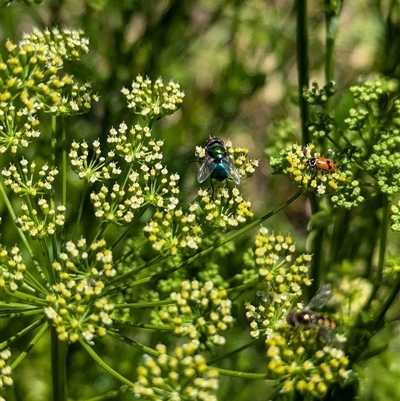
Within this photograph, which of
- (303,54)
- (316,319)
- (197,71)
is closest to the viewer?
(316,319)

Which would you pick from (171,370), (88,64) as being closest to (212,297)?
(171,370)

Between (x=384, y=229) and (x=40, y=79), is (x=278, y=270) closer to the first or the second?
(x=384, y=229)

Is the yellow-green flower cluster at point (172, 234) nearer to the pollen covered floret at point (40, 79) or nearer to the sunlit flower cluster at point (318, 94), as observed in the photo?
the pollen covered floret at point (40, 79)

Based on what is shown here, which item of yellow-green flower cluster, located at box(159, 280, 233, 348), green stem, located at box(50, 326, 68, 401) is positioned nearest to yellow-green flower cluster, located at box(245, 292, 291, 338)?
yellow-green flower cluster, located at box(159, 280, 233, 348)

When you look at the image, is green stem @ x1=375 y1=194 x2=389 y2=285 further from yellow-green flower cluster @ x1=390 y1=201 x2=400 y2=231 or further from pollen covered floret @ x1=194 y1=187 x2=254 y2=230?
pollen covered floret @ x1=194 y1=187 x2=254 y2=230

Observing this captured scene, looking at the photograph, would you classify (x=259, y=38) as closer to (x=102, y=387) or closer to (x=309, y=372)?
(x=102, y=387)

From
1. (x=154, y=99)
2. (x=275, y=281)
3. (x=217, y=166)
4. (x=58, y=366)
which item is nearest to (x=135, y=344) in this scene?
(x=58, y=366)

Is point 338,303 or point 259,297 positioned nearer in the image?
point 259,297
